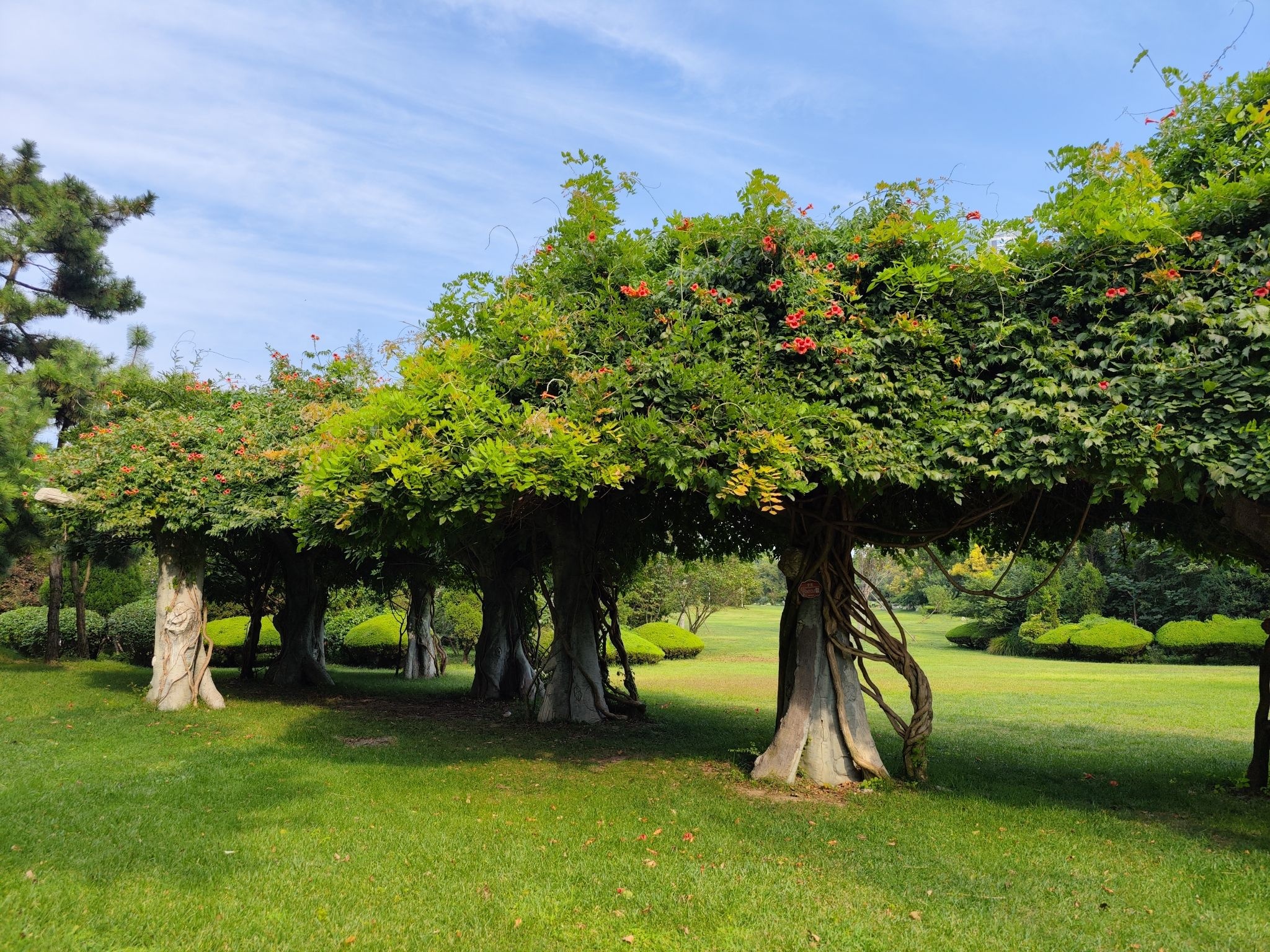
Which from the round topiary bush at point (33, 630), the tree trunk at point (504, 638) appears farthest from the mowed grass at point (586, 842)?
the round topiary bush at point (33, 630)

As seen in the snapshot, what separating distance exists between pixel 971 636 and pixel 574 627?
30.9m

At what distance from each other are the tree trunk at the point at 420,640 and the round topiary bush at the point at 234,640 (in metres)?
3.24

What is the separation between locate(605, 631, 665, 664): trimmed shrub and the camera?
2594 cm

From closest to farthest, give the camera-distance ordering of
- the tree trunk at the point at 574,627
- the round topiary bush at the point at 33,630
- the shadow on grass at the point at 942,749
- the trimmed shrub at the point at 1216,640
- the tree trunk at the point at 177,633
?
the shadow on grass at the point at 942,749 → the tree trunk at the point at 574,627 → the tree trunk at the point at 177,633 → the round topiary bush at the point at 33,630 → the trimmed shrub at the point at 1216,640

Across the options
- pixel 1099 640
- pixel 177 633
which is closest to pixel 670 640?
pixel 1099 640

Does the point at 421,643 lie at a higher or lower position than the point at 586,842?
lower

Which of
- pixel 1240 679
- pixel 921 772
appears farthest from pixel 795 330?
pixel 1240 679

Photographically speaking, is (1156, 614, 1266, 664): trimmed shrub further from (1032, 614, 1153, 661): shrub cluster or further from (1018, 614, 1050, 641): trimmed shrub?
(1018, 614, 1050, 641): trimmed shrub

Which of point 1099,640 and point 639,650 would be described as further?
point 1099,640

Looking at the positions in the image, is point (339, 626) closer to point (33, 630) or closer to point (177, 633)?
point (33, 630)

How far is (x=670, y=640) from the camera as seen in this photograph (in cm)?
2986

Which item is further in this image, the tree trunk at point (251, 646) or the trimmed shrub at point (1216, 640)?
the trimmed shrub at point (1216, 640)

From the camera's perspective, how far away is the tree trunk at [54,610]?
17.1m

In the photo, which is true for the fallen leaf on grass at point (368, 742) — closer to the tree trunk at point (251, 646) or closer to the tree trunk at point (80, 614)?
the tree trunk at point (251, 646)
